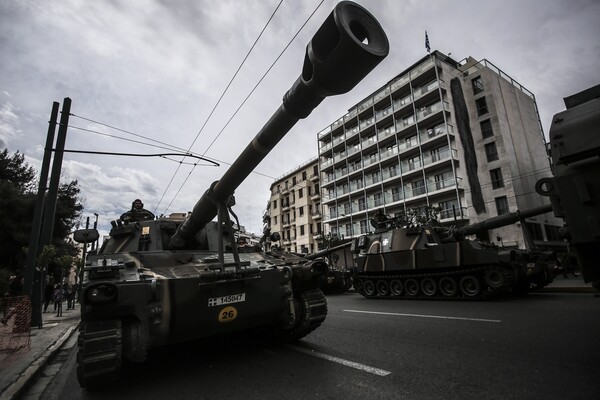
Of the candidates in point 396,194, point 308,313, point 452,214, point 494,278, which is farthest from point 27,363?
point 396,194

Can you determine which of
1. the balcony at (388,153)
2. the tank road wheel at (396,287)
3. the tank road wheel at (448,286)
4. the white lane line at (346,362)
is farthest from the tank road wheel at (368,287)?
the balcony at (388,153)

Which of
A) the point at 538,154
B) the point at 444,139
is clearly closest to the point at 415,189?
the point at 444,139

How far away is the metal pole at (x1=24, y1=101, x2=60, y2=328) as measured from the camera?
887cm

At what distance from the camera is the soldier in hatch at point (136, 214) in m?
6.12

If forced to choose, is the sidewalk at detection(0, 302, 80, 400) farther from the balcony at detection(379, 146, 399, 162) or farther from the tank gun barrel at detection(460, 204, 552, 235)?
the balcony at detection(379, 146, 399, 162)

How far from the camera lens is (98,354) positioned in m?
3.20

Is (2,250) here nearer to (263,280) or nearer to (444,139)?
(263,280)

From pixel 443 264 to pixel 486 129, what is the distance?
77.1 feet

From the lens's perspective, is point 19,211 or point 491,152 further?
point 491,152

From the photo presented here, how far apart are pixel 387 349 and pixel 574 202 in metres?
2.61

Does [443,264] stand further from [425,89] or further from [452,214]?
[425,89]

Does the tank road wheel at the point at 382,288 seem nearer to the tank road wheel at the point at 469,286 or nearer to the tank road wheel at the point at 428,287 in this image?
the tank road wheel at the point at 428,287

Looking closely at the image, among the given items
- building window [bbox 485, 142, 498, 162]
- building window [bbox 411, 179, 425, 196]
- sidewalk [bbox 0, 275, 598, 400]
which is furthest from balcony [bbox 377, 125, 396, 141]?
sidewalk [bbox 0, 275, 598, 400]

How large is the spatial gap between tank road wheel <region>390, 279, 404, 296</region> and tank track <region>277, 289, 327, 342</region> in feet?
24.3
